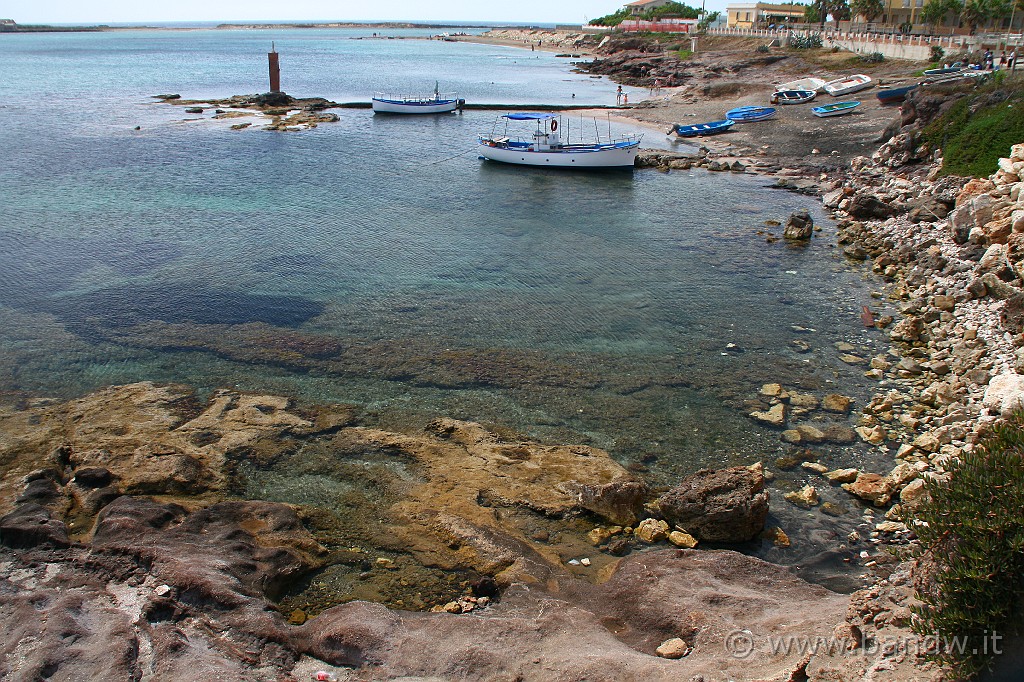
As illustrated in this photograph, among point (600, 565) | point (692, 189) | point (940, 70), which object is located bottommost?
point (600, 565)

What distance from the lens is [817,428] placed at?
53.3 feet

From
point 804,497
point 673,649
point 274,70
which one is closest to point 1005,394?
point 804,497

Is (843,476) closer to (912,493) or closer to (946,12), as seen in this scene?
(912,493)

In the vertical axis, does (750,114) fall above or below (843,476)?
above

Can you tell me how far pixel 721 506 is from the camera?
1265 cm

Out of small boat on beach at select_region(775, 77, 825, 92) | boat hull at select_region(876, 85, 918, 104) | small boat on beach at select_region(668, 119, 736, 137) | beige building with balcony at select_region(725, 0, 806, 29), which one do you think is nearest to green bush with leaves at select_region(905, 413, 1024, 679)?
small boat on beach at select_region(668, 119, 736, 137)

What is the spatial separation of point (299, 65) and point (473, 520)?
419ft

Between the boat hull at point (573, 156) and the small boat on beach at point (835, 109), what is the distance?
1787 cm

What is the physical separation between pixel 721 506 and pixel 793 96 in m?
57.2

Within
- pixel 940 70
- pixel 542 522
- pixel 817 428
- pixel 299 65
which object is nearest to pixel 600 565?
pixel 542 522

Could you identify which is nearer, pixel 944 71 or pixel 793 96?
pixel 944 71

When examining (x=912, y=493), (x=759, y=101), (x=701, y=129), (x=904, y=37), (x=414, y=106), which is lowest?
(x=912, y=493)

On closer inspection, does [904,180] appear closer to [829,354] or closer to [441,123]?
[829,354]

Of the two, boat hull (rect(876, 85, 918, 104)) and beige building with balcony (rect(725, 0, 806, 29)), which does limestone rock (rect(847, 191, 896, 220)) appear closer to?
boat hull (rect(876, 85, 918, 104))
